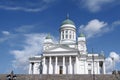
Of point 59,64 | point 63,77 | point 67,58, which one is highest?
point 67,58

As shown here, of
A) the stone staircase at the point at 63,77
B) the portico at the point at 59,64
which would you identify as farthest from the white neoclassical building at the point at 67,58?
the stone staircase at the point at 63,77

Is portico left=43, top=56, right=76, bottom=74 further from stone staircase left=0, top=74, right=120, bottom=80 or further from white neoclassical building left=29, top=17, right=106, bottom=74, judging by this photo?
stone staircase left=0, top=74, right=120, bottom=80

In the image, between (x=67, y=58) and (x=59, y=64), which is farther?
(x=59, y=64)

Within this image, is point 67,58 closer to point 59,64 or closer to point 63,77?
point 59,64

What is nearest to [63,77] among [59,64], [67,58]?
[67,58]

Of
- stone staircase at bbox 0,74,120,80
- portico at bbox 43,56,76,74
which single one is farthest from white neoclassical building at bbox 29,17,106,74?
stone staircase at bbox 0,74,120,80

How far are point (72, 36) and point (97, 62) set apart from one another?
1333 cm

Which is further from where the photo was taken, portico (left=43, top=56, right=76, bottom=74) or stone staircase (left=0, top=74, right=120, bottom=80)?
portico (left=43, top=56, right=76, bottom=74)

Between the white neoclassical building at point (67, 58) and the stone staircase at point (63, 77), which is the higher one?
the white neoclassical building at point (67, 58)

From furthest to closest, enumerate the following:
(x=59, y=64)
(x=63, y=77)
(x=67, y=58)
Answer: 1. (x=59, y=64)
2. (x=67, y=58)
3. (x=63, y=77)

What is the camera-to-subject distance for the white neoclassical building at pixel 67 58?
77125mm

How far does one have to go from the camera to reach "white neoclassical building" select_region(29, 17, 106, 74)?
77125 millimetres

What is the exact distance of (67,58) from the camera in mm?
78375

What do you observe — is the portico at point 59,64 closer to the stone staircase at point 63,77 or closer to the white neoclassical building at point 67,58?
the white neoclassical building at point 67,58
